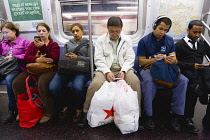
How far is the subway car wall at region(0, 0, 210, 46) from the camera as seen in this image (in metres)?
2.76

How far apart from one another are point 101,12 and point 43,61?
5.06 ft

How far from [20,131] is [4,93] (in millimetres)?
1844

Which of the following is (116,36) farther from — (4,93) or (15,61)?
(4,93)

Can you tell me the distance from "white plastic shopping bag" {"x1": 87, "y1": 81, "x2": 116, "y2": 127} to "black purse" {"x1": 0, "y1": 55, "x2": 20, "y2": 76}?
151cm

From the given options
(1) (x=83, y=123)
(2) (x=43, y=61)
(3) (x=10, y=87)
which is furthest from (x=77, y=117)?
(3) (x=10, y=87)

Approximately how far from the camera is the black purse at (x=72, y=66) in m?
2.14

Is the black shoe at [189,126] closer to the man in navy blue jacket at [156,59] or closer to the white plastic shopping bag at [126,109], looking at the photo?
→ the man in navy blue jacket at [156,59]

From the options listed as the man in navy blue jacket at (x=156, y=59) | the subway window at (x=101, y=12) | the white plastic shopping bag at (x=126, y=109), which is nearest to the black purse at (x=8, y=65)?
the subway window at (x=101, y=12)

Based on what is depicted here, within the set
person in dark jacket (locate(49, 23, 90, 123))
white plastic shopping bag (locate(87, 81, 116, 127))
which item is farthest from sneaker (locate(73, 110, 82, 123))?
white plastic shopping bag (locate(87, 81, 116, 127))

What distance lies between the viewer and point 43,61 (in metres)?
2.28

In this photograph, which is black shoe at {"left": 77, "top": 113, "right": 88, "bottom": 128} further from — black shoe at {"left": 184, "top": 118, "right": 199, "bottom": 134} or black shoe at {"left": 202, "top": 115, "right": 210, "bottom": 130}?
black shoe at {"left": 202, "top": 115, "right": 210, "bottom": 130}

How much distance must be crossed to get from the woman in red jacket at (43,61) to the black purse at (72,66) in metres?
0.31

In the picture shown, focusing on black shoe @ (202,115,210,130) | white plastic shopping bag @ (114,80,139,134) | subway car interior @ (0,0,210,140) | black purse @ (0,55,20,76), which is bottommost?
black shoe @ (202,115,210,130)

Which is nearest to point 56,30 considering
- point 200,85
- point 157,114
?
point 157,114
